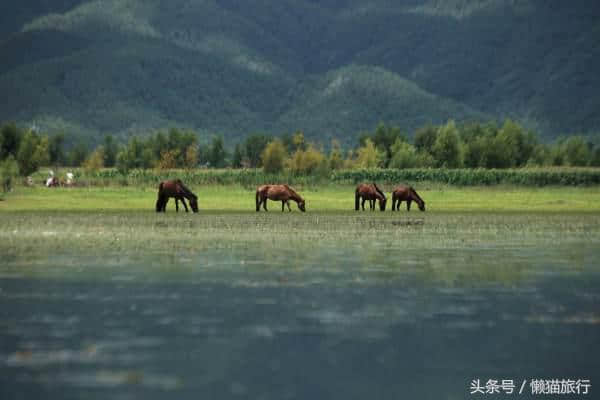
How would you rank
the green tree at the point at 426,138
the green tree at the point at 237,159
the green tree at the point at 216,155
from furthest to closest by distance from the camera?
the green tree at the point at 237,159 < the green tree at the point at 216,155 < the green tree at the point at 426,138

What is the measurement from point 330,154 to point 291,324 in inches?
5472

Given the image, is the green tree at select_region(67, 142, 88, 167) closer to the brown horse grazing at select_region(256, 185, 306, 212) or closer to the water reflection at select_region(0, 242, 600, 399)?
the brown horse grazing at select_region(256, 185, 306, 212)

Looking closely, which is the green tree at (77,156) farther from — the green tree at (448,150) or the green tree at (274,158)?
the green tree at (448,150)

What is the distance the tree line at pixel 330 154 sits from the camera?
116m

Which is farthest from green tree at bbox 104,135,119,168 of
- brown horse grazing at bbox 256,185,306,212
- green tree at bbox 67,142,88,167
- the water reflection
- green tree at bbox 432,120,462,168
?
the water reflection

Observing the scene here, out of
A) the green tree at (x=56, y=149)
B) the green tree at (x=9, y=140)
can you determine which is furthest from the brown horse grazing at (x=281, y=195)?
the green tree at (x=56, y=149)

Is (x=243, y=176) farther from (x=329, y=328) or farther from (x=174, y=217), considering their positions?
(x=329, y=328)

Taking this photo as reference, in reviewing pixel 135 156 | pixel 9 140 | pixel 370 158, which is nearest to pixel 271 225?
pixel 370 158

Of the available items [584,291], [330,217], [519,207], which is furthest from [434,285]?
[519,207]

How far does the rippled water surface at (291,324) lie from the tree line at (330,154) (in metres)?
53.5

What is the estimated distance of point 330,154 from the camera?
157250 millimetres

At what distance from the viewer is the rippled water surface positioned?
14.6 meters

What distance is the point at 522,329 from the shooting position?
18.4m

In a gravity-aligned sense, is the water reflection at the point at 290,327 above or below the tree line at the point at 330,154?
below
